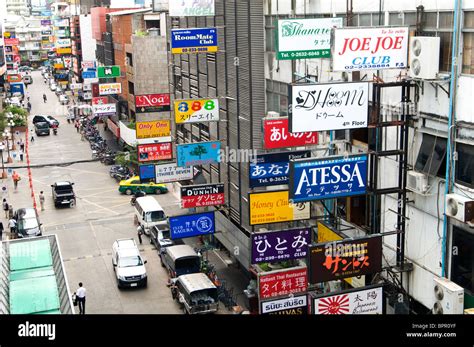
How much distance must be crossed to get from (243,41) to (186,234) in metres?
8.90

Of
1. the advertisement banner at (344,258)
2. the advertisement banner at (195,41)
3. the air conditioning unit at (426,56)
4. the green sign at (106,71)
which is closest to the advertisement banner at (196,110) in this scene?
the advertisement banner at (195,41)

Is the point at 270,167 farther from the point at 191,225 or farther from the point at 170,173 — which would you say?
the point at 170,173

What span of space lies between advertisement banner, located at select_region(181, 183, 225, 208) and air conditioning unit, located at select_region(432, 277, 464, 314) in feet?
45.1

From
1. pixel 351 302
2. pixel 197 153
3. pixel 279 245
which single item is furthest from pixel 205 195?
pixel 351 302

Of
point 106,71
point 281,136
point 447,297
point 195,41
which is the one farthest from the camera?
point 106,71

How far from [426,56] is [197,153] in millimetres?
14031

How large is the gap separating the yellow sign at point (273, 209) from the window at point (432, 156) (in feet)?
19.9

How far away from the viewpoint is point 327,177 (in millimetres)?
16453

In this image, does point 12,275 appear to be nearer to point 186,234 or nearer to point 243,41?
point 186,234

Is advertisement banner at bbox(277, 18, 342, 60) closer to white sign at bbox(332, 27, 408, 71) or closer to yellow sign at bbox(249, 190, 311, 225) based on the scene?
white sign at bbox(332, 27, 408, 71)

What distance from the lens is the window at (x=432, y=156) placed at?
1631cm

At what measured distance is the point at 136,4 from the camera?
82.3 metres

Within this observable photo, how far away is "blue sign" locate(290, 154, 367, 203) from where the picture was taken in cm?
1608

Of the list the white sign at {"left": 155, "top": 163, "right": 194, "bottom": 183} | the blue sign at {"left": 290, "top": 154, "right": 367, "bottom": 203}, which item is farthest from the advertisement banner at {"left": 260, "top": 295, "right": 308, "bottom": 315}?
the white sign at {"left": 155, "top": 163, "right": 194, "bottom": 183}
